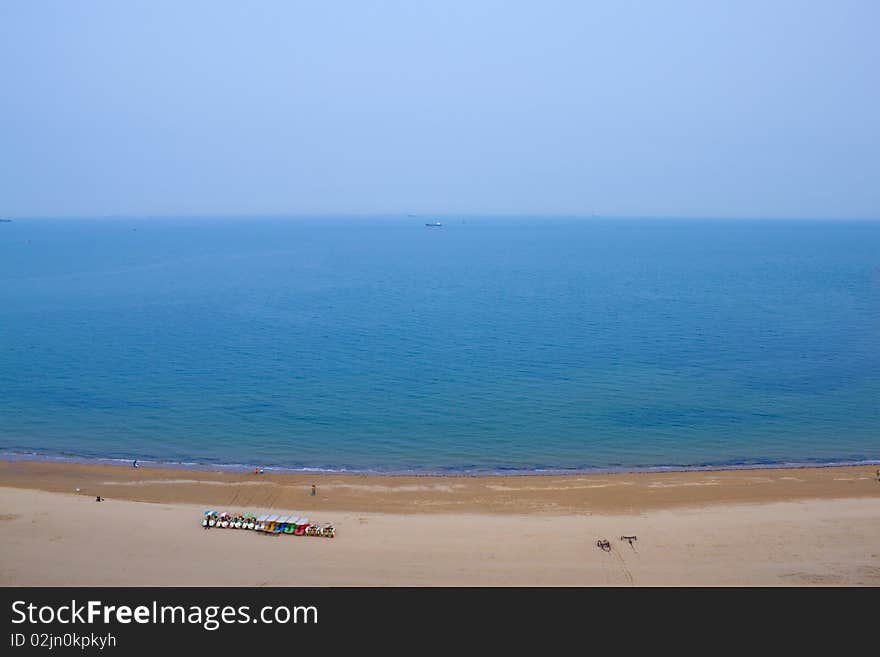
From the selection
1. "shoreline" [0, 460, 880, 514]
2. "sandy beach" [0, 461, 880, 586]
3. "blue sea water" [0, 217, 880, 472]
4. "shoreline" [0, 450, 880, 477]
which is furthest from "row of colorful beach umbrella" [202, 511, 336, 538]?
"blue sea water" [0, 217, 880, 472]

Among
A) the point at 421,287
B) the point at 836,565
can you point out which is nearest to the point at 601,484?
the point at 836,565

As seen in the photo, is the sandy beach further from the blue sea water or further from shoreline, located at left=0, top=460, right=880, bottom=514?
the blue sea water

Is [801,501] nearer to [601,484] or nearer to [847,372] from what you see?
[601,484]

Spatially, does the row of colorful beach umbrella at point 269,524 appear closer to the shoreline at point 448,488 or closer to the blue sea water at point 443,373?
the shoreline at point 448,488

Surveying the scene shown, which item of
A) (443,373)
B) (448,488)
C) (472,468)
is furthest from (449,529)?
(443,373)

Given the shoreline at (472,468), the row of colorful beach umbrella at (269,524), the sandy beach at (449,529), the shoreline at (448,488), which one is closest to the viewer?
the sandy beach at (449,529)

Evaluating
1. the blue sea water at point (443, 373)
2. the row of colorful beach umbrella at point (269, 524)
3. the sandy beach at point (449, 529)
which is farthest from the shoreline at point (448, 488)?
the row of colorful beach umbrella at point (269, 524)
